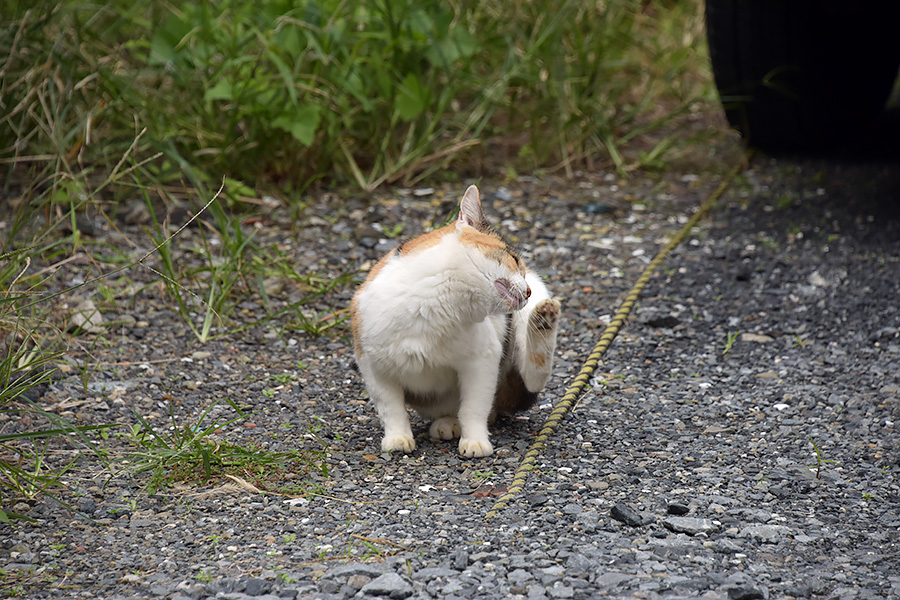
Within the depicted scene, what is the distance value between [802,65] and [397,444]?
142 inches

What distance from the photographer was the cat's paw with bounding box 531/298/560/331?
8.79 ft

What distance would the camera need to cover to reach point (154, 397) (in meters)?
3.09

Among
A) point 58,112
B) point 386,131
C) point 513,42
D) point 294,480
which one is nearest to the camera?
point 294,480

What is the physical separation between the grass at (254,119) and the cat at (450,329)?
3.22 ft

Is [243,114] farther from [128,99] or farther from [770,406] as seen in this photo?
[770,406]

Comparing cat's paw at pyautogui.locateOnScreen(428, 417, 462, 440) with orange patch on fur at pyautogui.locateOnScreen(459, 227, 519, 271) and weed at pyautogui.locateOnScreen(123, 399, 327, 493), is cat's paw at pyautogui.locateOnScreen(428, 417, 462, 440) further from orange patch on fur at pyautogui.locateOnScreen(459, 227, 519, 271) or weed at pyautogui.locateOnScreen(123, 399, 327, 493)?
orange patch on fur at pyautogui.locateOnScreen(459, 227, 519, 271)

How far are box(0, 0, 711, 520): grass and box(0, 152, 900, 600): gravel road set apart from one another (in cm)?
20

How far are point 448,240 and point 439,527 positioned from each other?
802 millimetres

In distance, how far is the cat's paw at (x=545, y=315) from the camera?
268 centimetres

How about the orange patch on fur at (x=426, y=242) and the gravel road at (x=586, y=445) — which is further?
the orange patch on fur at (x=426, y=242)

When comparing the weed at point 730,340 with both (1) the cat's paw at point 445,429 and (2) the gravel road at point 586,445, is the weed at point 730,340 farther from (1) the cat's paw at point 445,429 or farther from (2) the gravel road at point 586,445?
(1) the cat's paw at point 445,429

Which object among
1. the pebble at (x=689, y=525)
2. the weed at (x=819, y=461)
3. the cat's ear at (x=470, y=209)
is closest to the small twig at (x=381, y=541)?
the pebble at (x=689, y=525)

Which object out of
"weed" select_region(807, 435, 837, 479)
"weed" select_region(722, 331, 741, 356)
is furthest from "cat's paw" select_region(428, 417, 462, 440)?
"weed" select_region(722, 331, 741, 356)

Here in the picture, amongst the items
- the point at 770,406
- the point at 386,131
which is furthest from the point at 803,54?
the point at 770,406
